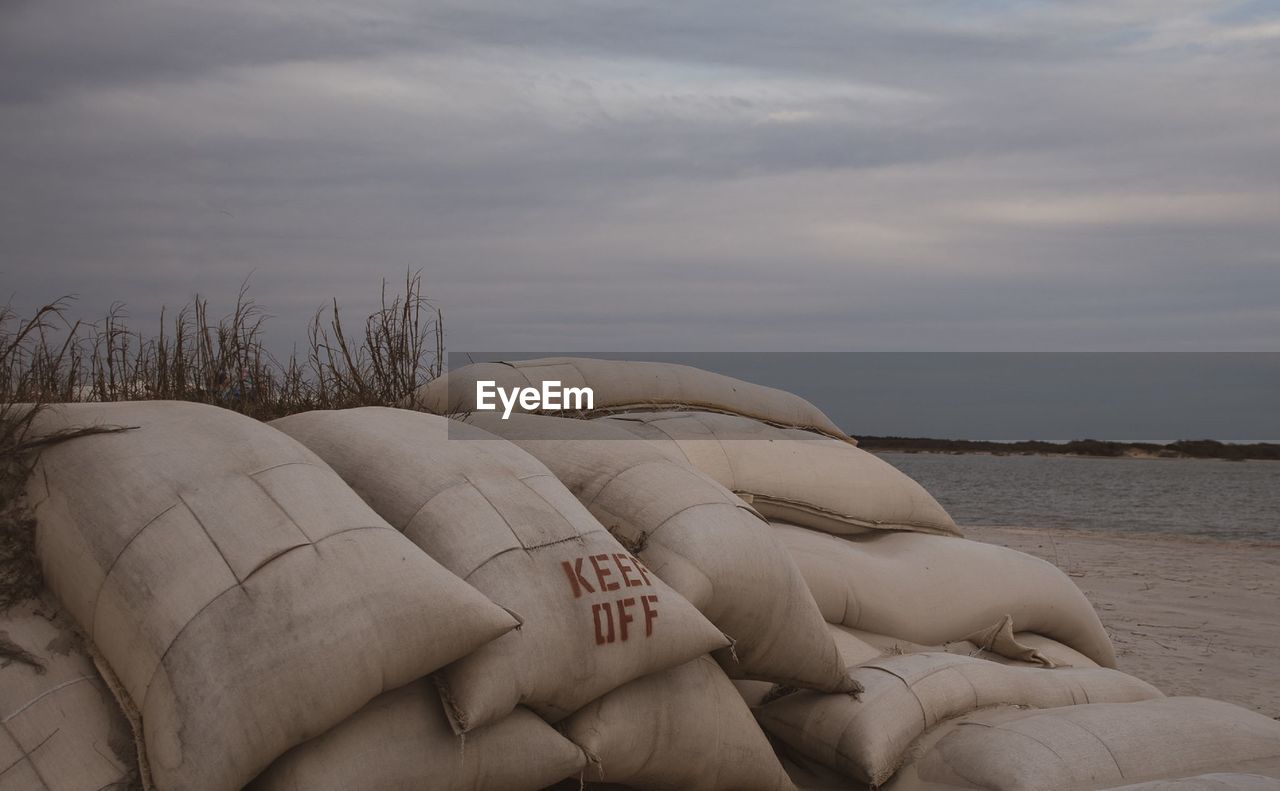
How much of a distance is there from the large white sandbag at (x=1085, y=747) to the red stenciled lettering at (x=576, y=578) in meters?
1.06

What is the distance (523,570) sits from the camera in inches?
98.0

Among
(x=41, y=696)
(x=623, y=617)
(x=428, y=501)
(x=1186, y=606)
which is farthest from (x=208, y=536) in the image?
(x=1186, y=606)

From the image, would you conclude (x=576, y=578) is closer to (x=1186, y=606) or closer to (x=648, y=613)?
(x=648, y=613)

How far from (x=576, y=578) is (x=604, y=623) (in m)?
0.12

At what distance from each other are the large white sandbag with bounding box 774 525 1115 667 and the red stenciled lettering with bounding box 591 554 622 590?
1522 millimetres

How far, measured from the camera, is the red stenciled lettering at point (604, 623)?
2477mm

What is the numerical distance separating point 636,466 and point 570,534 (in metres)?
0.62

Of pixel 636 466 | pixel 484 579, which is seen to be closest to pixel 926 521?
pixel 636 466

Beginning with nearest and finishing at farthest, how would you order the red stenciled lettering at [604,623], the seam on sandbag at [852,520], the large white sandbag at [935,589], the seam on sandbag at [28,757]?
the seam on sandbag at [28,757], the red stenciled lettering at [604,623], the large white sandbag at [935,589], the seam on sandbag at [852,520]

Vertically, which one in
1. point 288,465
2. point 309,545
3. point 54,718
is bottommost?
point 54,718

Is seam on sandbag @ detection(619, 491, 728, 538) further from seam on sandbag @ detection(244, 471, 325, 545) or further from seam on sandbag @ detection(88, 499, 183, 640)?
seam on sandbag @ detection(88, 499, 183, 640)

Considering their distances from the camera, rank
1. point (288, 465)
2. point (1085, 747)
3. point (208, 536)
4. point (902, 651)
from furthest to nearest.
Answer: point (902, 651)
point (1085, 747)
point (288, 465)
point (208, 536)

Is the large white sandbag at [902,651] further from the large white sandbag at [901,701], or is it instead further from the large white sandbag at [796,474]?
the large white sandbag at [796,474]

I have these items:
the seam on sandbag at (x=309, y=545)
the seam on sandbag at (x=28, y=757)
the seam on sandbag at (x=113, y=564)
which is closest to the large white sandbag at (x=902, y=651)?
the seam on sandbag at (x=309, y=545)
